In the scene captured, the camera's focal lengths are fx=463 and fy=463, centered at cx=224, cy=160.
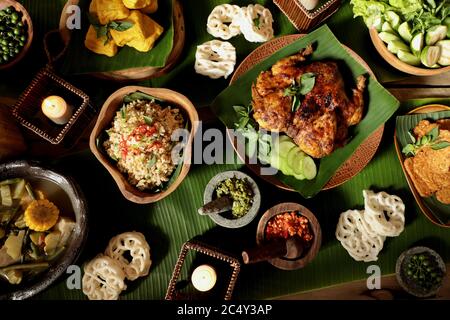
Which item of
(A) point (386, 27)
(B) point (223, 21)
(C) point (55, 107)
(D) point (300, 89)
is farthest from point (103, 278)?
(A) point (386, 27)

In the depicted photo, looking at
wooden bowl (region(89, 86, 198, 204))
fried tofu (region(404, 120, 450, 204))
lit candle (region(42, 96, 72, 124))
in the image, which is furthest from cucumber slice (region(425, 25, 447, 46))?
lit candle (region(42, 96, 72, 124))

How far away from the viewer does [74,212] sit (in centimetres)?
333

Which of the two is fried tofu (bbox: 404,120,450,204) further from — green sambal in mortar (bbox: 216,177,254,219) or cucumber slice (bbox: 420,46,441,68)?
green sambal in mortar (bbox: 216,177,254,219)

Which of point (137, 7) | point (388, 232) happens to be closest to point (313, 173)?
point (388, 232)

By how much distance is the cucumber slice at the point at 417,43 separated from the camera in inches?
130

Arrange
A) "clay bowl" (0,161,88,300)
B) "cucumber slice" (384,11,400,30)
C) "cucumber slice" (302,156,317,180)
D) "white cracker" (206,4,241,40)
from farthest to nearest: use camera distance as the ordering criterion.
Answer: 1. "white cracker" (206,4,241,40)
2. "cucumber slice" (384,11,400,30)
3. "cucumber slice" (302,156,317,180)
4. "clay bowl" (0,161,88,300)

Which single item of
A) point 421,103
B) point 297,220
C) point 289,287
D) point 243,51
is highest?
point 243,51

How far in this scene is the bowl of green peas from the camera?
11.0ft

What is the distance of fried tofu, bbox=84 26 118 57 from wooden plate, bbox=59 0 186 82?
15 cm

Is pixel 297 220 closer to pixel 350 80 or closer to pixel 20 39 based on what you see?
pixel 350 80

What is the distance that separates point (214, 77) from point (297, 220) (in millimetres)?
1231

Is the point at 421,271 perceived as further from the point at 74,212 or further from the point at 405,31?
the point at 74,212

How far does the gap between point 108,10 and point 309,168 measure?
5.81 ft

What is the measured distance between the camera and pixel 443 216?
3.48m
